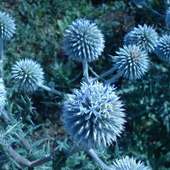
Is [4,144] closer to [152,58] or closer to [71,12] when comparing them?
[152,58]

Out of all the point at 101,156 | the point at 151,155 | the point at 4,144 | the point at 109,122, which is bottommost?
the point at 151,155

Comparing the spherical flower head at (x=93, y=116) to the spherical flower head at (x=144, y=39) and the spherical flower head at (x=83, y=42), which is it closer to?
the spherical flower head at (x=83, y=42)

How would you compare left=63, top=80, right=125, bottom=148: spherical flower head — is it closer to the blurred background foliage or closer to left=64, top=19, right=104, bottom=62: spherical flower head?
A: the blurred background foliage

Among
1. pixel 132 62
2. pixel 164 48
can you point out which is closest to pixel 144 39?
pixel 164 48

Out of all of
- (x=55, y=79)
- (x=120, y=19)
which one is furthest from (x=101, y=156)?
(x=120, y=19)

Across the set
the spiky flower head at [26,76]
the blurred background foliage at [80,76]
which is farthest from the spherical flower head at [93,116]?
the spiky flower head at [26,76]

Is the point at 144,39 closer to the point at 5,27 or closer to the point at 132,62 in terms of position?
the point at 132,62
